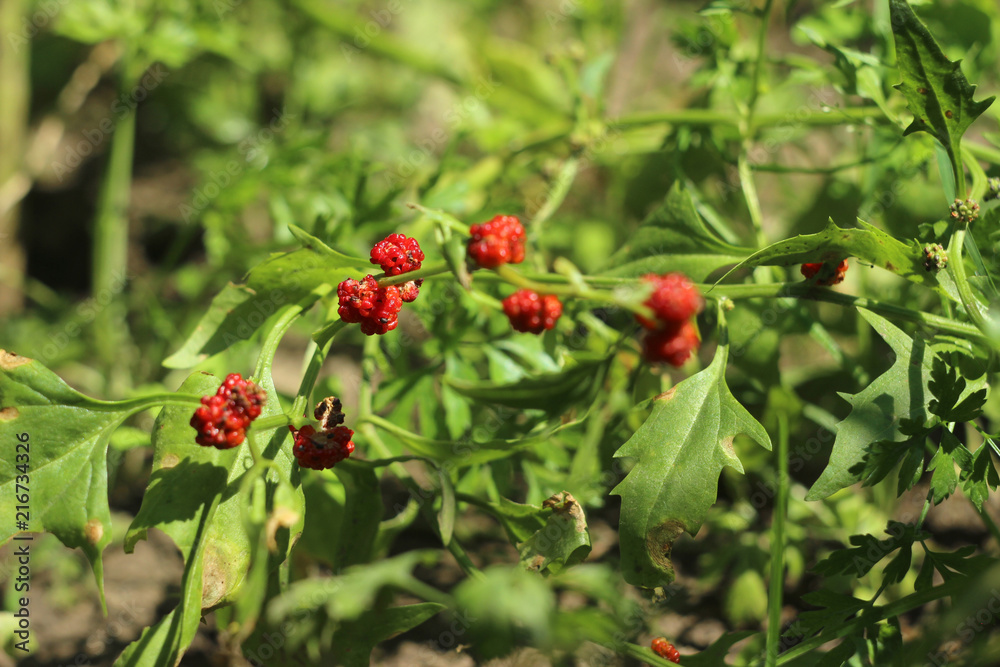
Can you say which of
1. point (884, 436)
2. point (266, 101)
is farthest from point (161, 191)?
point (884, 436)

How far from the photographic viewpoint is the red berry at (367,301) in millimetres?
1058

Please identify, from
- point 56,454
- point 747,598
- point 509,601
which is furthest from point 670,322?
point 747,598

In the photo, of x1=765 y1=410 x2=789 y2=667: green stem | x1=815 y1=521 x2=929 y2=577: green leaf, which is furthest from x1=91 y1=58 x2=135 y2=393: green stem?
x1=815 y1=521 x2=929 y2=577: green leaf

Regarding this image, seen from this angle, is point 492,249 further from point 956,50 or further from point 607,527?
point 956,50

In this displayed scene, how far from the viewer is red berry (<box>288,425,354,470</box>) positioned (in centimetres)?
106

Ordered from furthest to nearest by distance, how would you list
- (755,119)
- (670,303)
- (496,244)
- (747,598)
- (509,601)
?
(755,119), (747,598), (496,244), (670,303), (509,601)

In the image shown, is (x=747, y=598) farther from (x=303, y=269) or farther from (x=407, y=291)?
(x=303, y=269)

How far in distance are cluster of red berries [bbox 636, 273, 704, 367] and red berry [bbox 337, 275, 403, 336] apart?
1.35 feet

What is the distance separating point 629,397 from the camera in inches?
69.2

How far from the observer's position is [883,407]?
1177 millimetres

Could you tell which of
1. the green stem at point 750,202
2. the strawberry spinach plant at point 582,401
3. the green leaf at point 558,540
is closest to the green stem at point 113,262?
the strawberry spinach plant at point 582,401

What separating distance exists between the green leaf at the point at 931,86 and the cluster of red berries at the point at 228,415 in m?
1.18

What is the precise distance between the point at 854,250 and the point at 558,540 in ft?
2.30

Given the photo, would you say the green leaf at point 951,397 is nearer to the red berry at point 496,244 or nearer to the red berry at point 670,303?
the red berry at point 670,303
